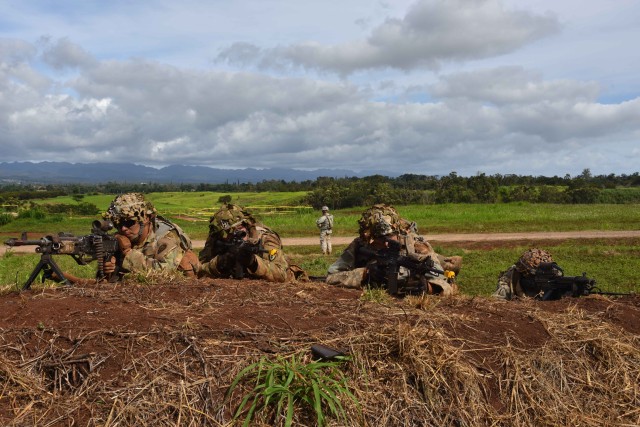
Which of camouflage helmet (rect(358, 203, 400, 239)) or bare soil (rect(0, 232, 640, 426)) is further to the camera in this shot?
camouflage helmet (rect(358, 203, 400, 239))

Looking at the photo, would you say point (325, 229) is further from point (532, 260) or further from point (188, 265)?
point (532, 260)

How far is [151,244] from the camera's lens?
6.45m

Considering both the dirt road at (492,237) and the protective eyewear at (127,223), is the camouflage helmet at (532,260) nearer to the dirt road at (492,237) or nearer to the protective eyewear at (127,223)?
the protective eyewear at (127,223)

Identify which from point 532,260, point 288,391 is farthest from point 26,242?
point 532,260

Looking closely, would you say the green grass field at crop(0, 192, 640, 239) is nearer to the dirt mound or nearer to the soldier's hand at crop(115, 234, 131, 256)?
the soldier's hand at crop(115, 234, 131, 256)

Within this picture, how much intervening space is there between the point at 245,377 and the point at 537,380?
1.84m

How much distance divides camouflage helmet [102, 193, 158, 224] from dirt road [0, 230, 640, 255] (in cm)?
1399

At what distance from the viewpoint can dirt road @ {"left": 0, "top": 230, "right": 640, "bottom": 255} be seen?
68.1 ft

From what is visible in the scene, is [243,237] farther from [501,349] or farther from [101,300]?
[501,349]

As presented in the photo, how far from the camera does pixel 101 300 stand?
432 centimetres

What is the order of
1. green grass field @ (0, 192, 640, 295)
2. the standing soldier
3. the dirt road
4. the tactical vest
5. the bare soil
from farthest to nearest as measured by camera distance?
1. the dirt road
2. the standing soldier
3. green grass field @ (0, 192, 640, 295)
4. the tactical vest
5. the bare soil

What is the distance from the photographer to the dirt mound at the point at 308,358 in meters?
3.11

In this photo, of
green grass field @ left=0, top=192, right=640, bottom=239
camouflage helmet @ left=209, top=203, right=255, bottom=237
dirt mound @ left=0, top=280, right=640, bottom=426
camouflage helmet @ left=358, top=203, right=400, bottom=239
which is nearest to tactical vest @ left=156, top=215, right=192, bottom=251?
camouflage helmet @ left=209, top=203, right=255, bottom=237

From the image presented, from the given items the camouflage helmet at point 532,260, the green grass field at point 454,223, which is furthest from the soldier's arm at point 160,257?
the green grass field at point 454,223
